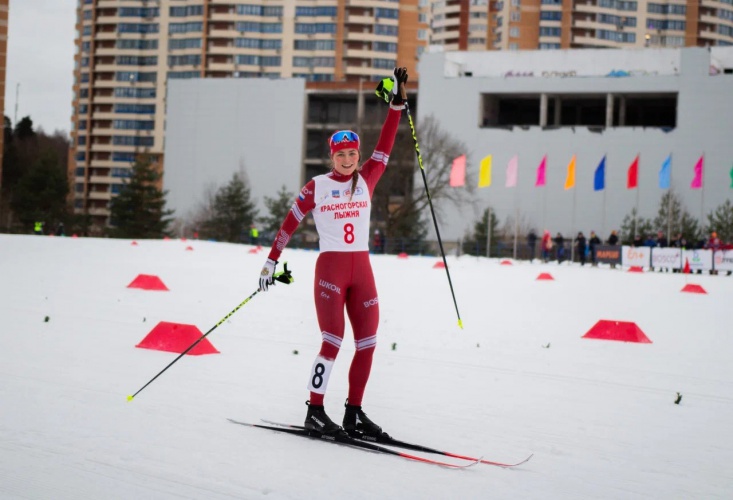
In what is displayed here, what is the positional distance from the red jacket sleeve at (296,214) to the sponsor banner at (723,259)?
1229 inches

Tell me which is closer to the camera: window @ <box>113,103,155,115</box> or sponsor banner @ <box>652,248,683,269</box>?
sponsor banner @ <box>652,248,683,269</box>

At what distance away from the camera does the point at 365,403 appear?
261 inches

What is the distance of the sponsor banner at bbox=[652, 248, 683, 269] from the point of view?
113ft

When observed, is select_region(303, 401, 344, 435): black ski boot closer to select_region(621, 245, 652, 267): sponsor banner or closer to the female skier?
the female skier

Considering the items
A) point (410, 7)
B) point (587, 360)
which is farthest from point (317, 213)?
point (410, 7)

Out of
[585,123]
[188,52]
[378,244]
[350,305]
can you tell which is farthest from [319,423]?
[188,52]

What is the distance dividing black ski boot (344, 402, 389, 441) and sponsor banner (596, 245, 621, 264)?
33386 mm

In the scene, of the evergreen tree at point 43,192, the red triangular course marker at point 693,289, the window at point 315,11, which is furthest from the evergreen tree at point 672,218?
the window at point 315,11

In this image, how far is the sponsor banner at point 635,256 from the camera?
36.0 m

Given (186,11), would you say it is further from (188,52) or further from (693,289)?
(693,289)

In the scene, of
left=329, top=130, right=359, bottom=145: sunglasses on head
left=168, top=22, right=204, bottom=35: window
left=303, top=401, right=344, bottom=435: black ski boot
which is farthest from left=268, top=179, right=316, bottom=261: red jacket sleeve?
left=168, top=22, right=204, bottom=35: window

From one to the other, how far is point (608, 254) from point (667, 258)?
3.29 metres

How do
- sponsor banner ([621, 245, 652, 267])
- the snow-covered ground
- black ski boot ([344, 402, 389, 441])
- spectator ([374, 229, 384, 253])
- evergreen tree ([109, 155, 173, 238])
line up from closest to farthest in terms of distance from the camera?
the snow-covered ground → black ski boot ([344, 402, 389, 441]) → sponsor banner ([621, 245, 652, 267]) → spectator ([374, 229, 384, 253]) → evergreen tree ([109, 155, 173, 238])

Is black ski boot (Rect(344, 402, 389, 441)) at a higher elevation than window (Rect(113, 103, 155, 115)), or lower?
lower
